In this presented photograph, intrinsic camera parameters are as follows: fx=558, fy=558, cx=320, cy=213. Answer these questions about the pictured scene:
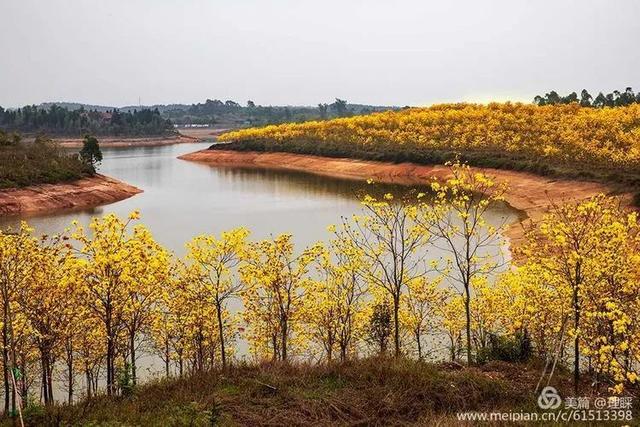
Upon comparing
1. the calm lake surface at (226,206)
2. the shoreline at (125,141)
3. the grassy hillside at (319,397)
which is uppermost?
the shoreline at (125,141)

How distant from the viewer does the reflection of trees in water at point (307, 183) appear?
7350cm

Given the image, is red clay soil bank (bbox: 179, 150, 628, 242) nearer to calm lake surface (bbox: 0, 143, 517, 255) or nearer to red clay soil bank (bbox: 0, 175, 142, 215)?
calm lake surface (bbox: 0, 143, 517, 255)

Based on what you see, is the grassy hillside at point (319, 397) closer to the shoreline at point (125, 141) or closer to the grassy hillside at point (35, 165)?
→ the grassy hillside at point (35, 165)

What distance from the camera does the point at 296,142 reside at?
395ft

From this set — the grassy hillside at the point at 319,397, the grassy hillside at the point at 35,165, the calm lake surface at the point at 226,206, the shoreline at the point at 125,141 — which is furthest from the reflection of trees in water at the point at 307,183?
the shoreline at the point at 125,141

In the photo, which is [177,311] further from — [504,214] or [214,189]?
[214,189]

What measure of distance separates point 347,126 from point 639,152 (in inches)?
2719

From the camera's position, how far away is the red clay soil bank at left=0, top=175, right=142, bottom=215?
57.3 meters

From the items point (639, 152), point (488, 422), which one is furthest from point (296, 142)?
point (488, 422)

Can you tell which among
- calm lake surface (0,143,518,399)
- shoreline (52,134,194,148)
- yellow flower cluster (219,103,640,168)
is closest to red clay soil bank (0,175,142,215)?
calm lake surface (0,143,518,399)

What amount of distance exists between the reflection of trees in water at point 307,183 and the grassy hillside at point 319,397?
48.7 meters

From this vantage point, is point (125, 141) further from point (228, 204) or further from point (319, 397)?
point (319, 397)

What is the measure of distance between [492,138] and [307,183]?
29.8 meters

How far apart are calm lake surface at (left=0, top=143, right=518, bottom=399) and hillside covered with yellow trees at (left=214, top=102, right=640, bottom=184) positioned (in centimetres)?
1301
